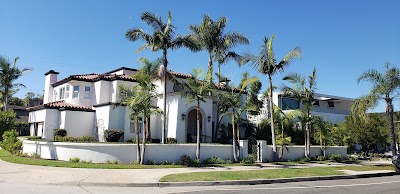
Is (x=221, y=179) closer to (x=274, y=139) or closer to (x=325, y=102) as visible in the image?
(x=274, y=139)

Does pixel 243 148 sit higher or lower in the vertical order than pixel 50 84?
lower

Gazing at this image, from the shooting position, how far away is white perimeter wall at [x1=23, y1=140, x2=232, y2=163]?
17984 millimetres

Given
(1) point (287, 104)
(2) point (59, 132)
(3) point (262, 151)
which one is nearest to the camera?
(3) point (262, 151)

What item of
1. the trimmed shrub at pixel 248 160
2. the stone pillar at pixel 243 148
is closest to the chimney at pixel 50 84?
the stone pillar at pixel 243 148

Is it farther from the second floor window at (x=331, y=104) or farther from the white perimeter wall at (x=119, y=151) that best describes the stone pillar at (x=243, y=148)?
the second floor window at (x=331, y=104)

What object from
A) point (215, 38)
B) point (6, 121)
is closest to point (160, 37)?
point (215, 38)

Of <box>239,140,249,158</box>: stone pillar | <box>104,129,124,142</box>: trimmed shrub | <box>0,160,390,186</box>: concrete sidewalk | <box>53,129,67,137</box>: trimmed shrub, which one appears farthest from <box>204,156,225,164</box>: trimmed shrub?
<box>53,129,67,137</box>: trimmed shrub

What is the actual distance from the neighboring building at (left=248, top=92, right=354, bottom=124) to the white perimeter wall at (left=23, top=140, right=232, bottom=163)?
1519 cm

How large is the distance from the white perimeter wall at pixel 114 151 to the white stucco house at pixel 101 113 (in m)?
4.36

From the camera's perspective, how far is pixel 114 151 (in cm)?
1809

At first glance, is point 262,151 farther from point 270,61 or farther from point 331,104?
point 331,104

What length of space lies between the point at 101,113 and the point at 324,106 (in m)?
30.9

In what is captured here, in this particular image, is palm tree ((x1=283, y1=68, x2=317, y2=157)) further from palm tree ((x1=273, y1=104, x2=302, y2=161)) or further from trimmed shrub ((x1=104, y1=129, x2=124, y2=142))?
trimmed shrub ((x1=104, y1=129, x2=124, y2=142))

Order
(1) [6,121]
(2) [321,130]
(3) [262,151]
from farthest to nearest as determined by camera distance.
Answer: (1) [6,121], (2) [321,130], (3) [262,151]
